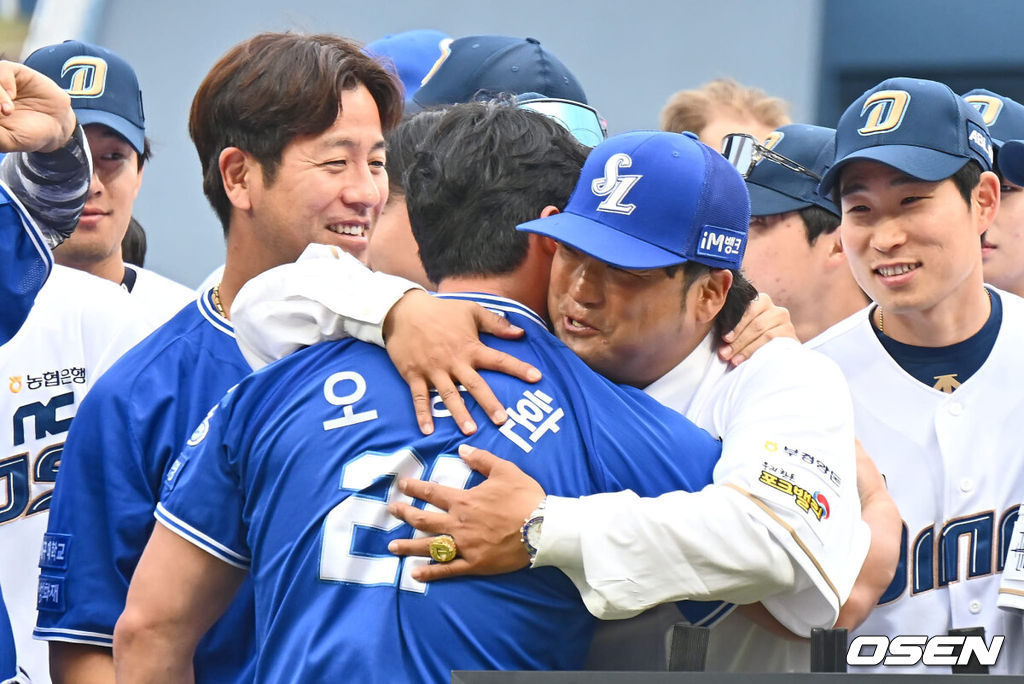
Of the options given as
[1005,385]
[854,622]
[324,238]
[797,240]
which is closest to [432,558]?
[854,622]

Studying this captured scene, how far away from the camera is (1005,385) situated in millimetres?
2898

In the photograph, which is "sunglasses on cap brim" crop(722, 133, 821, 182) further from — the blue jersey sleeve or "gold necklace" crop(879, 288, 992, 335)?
the blue jersey sleeve

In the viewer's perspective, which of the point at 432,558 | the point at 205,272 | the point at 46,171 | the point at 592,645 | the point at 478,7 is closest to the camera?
the point at 432,558

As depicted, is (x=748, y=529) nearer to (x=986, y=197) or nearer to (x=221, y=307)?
(x=221, y=307)

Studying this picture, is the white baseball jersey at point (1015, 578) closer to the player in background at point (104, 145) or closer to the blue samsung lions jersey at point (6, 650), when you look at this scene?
the blue samsung lions jersey at point (6, 650)

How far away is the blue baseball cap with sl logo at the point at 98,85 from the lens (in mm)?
3904

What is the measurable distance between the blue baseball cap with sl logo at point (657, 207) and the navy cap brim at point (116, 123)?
2.27 m

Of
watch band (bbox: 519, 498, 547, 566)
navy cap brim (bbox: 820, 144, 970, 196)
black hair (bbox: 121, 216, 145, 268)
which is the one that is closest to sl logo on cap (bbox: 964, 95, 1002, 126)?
navy cap brim (bbox: 820, 144, 970, 196)

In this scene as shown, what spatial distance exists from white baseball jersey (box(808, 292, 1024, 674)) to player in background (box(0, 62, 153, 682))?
1.73 meters

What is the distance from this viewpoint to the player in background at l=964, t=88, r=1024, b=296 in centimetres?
363

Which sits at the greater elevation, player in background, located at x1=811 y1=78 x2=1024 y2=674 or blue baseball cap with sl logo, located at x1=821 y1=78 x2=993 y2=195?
blue baseball cap with sl logo, located at x1=821 y1=78 x2=993 y2=195

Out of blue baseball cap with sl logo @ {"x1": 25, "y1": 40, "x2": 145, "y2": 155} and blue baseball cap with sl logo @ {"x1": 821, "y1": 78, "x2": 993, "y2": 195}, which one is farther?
blue baseball cap with sl logo @ {"x1": 25, "y1": 40, "x2": 145, "y2": 155}

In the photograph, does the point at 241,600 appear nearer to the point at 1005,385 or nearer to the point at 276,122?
the point at 276,122

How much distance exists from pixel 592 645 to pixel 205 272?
241 inches
